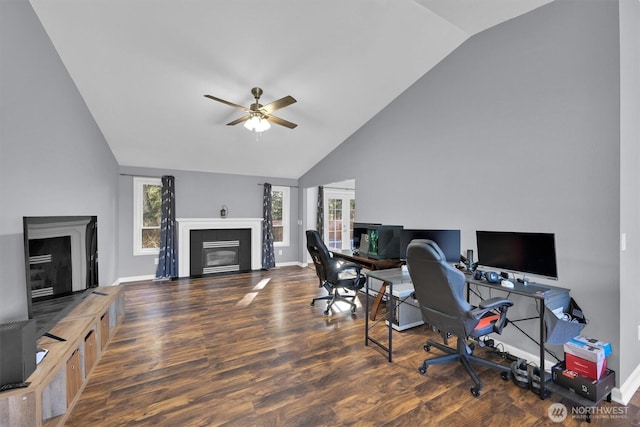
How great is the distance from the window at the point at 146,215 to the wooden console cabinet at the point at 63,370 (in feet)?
9.35

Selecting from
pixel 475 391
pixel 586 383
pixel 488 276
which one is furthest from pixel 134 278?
pixel 586 383

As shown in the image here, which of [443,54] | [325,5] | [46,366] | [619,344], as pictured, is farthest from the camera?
[443,54]

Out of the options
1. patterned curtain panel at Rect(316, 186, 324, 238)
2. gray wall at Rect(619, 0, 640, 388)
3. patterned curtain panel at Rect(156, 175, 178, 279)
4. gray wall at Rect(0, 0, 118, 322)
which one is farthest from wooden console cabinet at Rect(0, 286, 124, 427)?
patterned curtain panel at Rect(316, 186, 324, 238)

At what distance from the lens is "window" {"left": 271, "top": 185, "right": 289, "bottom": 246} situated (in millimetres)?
6957

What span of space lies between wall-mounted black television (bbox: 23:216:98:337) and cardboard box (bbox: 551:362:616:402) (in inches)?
143

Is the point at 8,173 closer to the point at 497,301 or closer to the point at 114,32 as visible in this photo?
the point at 114,32

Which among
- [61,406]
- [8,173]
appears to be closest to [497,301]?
[61,406]

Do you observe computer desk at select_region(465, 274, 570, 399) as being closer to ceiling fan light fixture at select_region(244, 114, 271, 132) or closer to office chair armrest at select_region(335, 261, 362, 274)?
office chair armrest at select_region(335, 261, 362, 274)

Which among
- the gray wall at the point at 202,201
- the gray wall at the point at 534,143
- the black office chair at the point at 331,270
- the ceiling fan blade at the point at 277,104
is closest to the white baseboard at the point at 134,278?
the gray wall at the point at 202,201

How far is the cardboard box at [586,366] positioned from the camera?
189cm

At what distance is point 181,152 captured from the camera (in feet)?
16.5

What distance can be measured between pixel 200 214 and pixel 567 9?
622 cm

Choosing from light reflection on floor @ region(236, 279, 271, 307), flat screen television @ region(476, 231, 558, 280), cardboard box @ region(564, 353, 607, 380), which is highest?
flat screen television @ region(476, 231, 558, 280)

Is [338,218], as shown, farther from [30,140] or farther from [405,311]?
[30,140]
